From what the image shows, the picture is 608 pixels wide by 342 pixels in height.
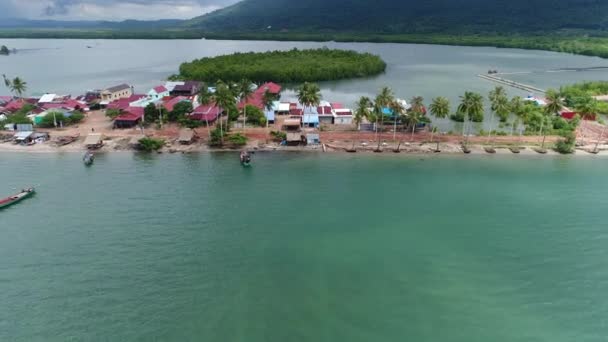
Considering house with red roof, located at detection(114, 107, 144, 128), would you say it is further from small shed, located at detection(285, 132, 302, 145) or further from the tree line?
the tree line

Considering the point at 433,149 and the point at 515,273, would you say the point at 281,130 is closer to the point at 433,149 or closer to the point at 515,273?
the point at 433,149

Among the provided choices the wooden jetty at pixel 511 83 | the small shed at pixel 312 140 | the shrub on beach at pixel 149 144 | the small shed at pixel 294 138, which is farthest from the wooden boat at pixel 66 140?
the wooden jetty at pixel 511 83

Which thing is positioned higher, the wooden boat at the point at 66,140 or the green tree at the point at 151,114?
the green tree at the point at 151,114

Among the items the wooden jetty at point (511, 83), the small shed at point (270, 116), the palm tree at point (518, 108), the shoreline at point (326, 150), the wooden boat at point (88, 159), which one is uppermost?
the wooden jetty at point (511, 83)

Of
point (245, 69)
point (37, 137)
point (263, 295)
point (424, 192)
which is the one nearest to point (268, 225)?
point (263, 295)

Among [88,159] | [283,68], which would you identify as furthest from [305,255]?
[283,68]

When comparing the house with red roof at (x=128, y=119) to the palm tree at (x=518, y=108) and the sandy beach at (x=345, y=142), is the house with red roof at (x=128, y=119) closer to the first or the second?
the sandy beach at (x=345, y=142)
